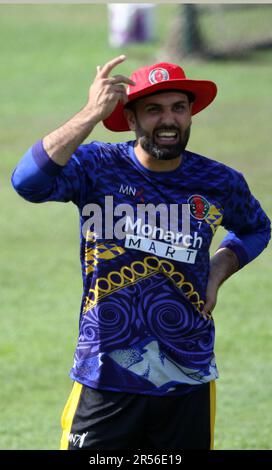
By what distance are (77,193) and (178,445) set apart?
3.73ft

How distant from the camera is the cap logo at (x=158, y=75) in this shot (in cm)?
538

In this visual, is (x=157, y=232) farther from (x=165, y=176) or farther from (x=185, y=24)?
(x=185, y=24)

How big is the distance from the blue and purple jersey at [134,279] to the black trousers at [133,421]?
0.15 ft

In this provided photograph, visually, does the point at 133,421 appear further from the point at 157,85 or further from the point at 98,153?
the point at 157,85

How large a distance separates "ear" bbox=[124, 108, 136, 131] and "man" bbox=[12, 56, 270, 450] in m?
0.04

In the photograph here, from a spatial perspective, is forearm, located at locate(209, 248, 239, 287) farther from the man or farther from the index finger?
the index finger

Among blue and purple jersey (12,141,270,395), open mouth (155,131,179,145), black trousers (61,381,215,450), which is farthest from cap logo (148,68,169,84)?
black trousers (61,381,215,450)

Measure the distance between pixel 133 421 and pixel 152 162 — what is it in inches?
42.5

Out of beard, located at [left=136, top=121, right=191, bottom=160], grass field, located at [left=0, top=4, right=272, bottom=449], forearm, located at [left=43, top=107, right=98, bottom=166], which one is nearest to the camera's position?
forearm, located at [left=43, top=107, right=98, bottom=166]

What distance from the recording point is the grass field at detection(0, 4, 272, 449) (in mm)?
8828

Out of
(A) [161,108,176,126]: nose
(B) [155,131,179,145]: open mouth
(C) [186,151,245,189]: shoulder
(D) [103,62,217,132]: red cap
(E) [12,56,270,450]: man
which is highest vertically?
(D) [103,62,217,132]: red cap

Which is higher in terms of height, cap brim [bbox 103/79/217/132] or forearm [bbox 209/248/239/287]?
cap brim [bbox 103/79/217/132]

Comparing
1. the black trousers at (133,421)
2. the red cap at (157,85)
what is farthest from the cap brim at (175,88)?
the black trousers at (133,421)

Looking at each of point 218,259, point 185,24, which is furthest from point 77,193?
point 185,24
